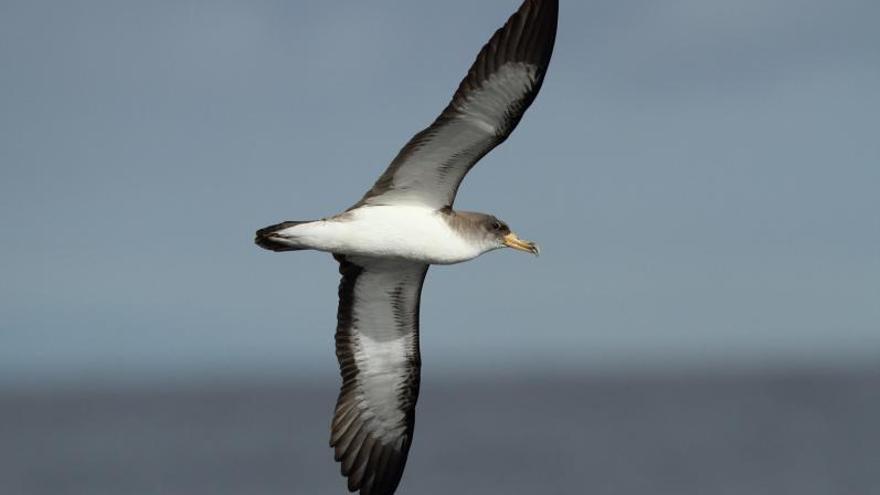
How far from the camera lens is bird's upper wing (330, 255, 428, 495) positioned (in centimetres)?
1941

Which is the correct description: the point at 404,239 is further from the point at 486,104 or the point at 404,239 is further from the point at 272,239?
the point at 486,104

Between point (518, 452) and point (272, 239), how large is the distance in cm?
6254

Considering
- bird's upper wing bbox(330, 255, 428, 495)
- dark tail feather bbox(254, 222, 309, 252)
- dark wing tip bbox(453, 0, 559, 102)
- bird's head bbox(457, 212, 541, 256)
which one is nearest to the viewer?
dark wing tip bbox(453, 0, 559, 102)

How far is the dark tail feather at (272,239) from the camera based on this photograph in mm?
17359

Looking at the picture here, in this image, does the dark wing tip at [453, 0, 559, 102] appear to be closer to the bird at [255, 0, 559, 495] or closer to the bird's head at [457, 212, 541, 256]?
the bird at [255, 0, 559, 495]

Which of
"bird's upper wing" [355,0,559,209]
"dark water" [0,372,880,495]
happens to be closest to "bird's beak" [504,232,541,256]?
"bird's upper wing" [355,0,559,209]

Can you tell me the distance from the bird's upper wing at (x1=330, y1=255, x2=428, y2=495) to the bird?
15mm

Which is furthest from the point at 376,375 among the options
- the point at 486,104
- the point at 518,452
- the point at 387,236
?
the point at 518,452

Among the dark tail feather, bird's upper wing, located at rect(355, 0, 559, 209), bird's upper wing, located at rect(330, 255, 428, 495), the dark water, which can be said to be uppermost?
bird's upper wing, located at rect(355, 0, 559, 209)

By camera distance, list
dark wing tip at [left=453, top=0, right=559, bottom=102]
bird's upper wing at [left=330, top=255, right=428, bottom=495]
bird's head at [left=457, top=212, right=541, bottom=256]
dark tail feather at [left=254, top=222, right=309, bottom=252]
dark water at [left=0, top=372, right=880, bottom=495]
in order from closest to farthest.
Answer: dark wing tip at [left=453, top=0, right=559, bottom=102], dark tail feather at [left=254, top=222, right=309, bottom=252], bird's head at [left=457, top=212, right=541, bottom=256], bird's upper wing at [left=330, top=255, right=428, bottom=495], dark water at [left=0, top=372, right=880, bottom=495]

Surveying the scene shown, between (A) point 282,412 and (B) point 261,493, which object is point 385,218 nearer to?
(B) point 261,493

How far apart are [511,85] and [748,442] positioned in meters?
66.1

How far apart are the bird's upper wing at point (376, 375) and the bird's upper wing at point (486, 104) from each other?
203 centimetres

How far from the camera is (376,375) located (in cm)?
1995
